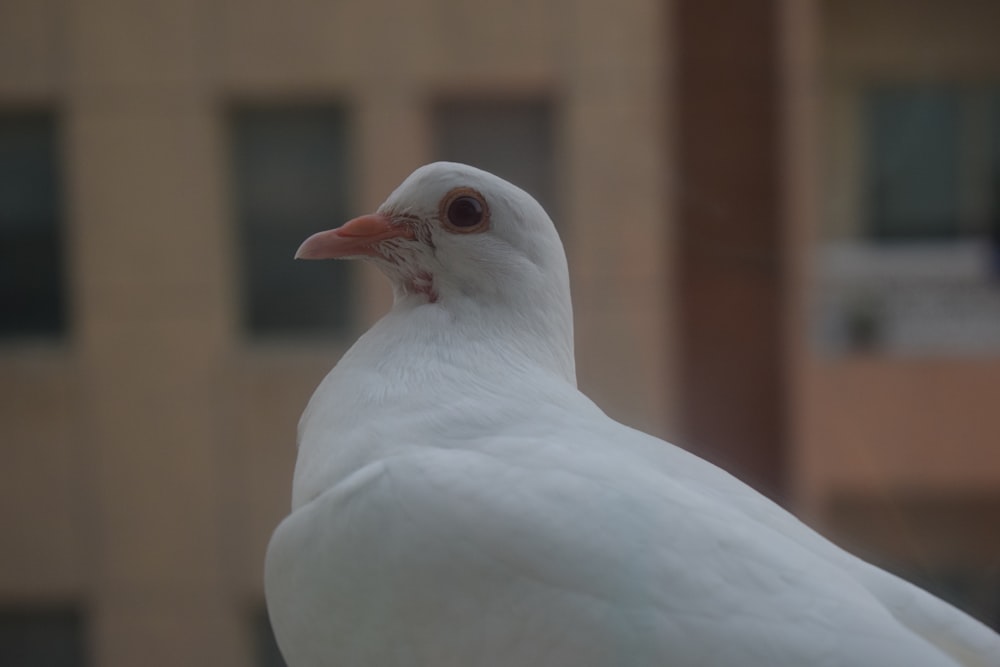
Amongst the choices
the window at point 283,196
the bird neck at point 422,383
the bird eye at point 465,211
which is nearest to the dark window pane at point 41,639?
the window at point 283,196

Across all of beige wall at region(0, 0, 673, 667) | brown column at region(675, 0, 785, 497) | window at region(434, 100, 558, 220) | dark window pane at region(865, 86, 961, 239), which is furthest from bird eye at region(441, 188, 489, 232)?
dark window pane at region(865, 86, 961, 239)

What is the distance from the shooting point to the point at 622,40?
2.06 metres

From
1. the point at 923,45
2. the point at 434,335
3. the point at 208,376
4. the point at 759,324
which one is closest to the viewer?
the point at 434,335

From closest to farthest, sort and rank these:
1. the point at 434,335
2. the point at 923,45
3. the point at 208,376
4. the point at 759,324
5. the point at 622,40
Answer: the point at 434,335, the point at 759,324, the point at 622,40, the point at 208,376, the point at 923,45

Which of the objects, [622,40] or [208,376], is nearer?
[622,40]

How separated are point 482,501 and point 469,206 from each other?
27 cm

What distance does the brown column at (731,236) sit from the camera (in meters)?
1.78

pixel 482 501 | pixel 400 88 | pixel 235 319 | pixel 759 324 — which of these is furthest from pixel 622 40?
pixel 482 501

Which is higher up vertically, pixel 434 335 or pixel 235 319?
pixel 434 335

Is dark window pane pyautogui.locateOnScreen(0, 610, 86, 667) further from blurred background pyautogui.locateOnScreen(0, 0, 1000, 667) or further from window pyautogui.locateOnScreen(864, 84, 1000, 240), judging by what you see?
window pyautogui.locateOnScreen(864, 84, 1000, 240)

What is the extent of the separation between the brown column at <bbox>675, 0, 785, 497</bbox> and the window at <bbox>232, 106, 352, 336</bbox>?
2.35ft

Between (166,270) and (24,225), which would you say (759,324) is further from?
(24,225)

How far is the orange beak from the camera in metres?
0.92

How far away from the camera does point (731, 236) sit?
5.83 ft
